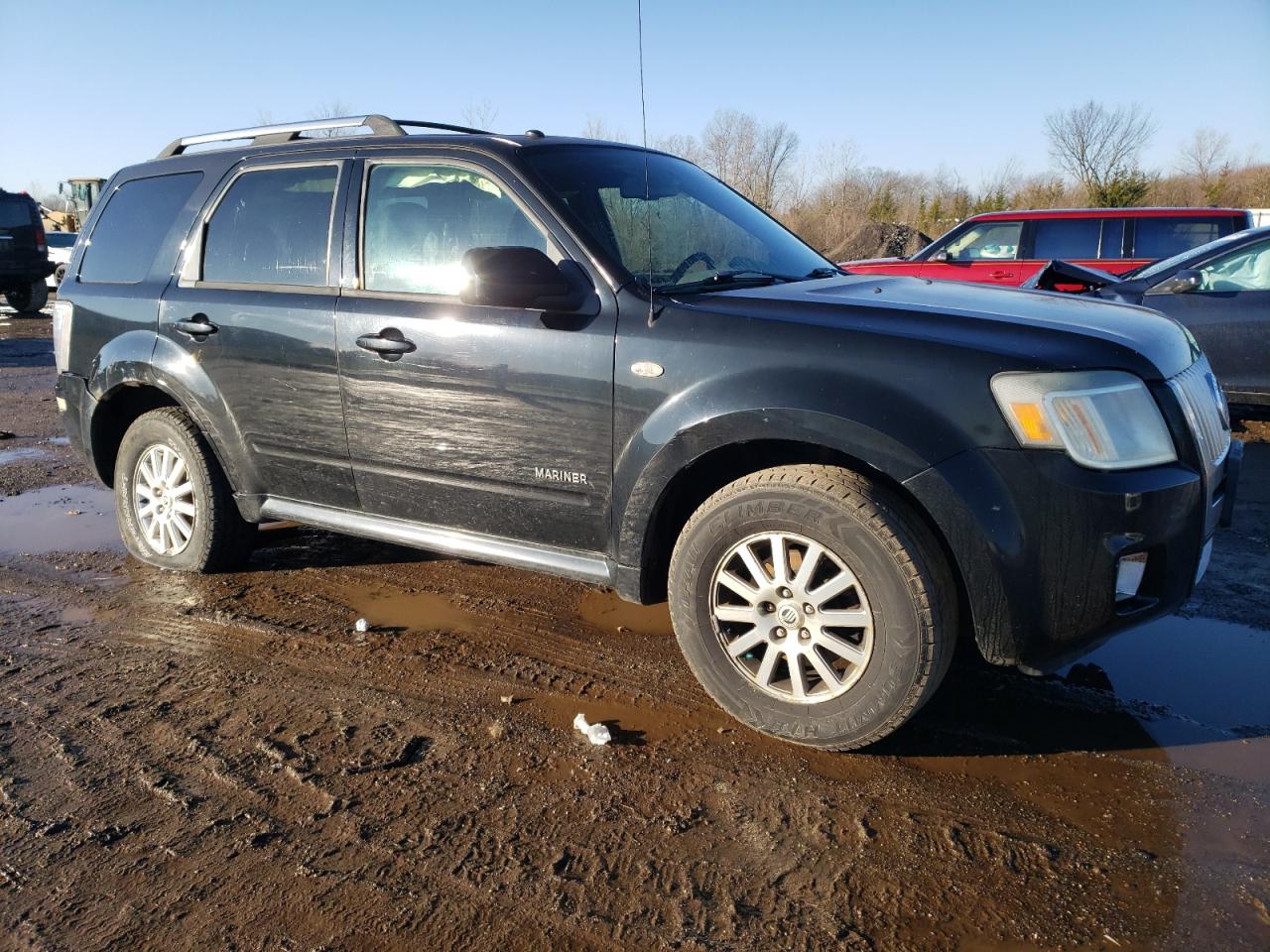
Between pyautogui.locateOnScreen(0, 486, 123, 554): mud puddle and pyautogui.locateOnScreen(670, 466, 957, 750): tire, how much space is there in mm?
3666

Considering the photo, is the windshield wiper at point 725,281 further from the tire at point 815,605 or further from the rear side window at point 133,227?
the rear side window at point 133,227

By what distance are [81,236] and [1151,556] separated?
5.07m

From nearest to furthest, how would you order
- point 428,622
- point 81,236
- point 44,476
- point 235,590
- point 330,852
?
point 330,852
point 428,622
point 235,590
point 81,236
point 44,476

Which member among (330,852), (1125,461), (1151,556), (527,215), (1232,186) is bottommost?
(330,852)

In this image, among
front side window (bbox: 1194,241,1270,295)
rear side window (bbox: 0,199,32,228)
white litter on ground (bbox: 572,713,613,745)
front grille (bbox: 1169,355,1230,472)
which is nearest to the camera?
front grille (bbox: 1169,355,1230,472)

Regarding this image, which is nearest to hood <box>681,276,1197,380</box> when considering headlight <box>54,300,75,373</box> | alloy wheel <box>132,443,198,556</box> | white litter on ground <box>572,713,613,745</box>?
white litter on ground <box>572,713,613,745</box>

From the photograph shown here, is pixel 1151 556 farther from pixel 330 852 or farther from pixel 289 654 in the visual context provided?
pixel 289 654

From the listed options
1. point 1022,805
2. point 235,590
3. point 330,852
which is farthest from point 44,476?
point 1022,805

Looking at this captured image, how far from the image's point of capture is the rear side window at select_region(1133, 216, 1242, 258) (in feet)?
35.0

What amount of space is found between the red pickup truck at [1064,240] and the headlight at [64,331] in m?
7.83

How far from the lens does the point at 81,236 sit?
4.96m

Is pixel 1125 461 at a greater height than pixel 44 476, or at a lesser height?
greater

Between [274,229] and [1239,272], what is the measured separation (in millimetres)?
6801

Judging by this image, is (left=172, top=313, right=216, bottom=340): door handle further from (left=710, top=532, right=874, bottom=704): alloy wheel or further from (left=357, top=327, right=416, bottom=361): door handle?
(left=710, top=532, right=874, bottom=704): alloy wheel
